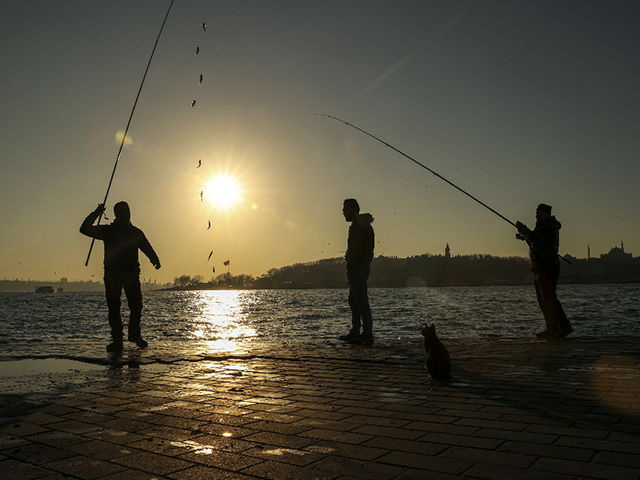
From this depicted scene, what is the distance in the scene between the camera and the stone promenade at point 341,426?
2.26 m

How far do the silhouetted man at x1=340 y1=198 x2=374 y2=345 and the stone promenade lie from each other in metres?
2.69

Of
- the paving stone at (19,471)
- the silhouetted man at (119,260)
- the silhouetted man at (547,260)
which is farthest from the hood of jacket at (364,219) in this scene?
the paving stone at (19,471)

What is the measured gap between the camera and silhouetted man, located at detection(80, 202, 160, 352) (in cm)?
715

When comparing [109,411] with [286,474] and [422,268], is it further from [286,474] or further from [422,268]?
[422,268]

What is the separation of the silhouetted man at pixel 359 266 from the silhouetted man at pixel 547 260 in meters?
2.20

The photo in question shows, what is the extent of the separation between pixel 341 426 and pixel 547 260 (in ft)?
19.0

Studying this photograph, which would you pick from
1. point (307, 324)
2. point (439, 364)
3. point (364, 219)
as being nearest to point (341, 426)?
point (439, 364)

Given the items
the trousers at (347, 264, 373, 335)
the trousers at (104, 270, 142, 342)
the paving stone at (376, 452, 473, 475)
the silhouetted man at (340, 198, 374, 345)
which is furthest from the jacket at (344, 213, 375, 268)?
the paving stone at (376, 452, 473, 475)

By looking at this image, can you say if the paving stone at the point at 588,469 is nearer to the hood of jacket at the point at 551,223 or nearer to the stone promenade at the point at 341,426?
the stone promenade at the point at 341,426

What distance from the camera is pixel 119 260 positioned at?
7.30 meters

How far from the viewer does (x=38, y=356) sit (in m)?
6.26

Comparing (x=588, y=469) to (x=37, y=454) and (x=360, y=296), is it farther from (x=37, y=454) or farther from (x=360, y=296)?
(x=360, y=296)

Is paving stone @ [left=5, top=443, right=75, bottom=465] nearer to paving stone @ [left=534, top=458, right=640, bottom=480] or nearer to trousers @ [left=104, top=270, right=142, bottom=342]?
paving stone @ [left=534, top=458, right=640, bottom=480]

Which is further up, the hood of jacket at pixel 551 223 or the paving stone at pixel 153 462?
the hood of jacket at pixel 551 223
